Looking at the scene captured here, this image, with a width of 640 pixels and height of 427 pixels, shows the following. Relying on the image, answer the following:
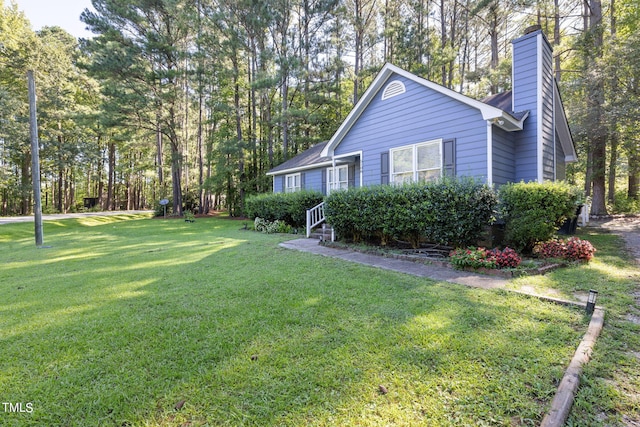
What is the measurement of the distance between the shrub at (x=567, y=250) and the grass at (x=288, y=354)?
5.79 feet

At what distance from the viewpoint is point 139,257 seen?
22.6ft

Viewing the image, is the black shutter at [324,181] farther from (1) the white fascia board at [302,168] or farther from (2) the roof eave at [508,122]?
(2) the roof eave at [508,122]

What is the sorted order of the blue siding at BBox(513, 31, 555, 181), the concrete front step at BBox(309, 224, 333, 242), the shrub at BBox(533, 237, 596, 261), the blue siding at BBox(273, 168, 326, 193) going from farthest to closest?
1. the blue siding at BBox(273, 168, 326, 193)
2. the concrete front step at BBox(309, 224, 333, 242)
3. the blue siding at BBox(513, 31, 555, 181)
4. the shrub at BBox(533, 237, 596, 261)

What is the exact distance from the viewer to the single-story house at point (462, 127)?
24.7 ft

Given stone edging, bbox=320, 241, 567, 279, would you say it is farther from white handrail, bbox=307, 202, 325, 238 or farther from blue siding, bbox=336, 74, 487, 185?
white handrail, bbox=307, 202, 325, 238

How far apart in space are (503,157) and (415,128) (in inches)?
99.7

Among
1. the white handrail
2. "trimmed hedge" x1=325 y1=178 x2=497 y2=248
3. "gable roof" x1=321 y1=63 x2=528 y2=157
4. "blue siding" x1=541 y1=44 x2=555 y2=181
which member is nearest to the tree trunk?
"blue siding" x1=541 y1=44 x2=555 y2=181

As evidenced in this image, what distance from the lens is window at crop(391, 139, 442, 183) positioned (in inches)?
329

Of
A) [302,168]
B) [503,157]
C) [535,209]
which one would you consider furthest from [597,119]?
[302,168]

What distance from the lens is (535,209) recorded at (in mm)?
5625

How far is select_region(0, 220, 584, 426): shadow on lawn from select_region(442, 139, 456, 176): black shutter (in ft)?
15.6

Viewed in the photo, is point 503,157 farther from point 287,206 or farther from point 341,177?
point 287,206

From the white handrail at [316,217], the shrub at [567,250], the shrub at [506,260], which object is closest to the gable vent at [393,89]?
the white handrail at [316,217]

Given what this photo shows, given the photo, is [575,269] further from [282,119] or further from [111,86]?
[111,86]
